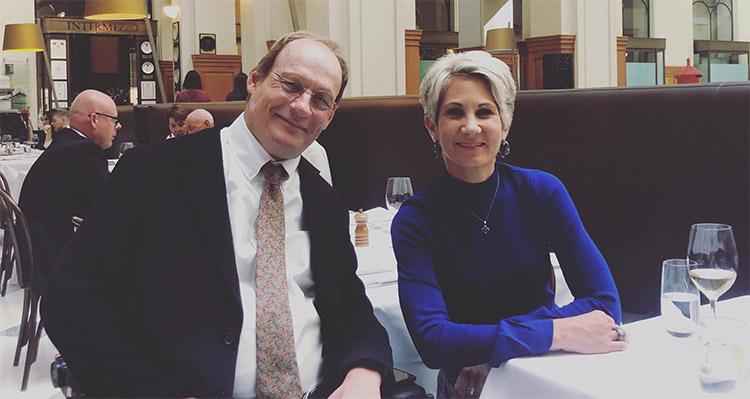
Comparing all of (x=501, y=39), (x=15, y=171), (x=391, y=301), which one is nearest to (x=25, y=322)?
(x=391, y=301)

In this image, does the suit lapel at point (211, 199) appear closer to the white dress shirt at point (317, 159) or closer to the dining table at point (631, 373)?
the dining table at point (631, 373)

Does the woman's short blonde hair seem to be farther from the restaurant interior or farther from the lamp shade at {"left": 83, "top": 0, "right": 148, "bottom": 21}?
the lamp shade at {"left": 83, "top": 0, "right": 148, "bottom": 21}

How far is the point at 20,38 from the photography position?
9594 millimetres

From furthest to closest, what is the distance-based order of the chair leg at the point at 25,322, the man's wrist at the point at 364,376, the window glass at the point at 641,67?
the window glass at the point at 641,67 < the chair leg at the point at 25,322 < the man's wrist at the point at 364,376

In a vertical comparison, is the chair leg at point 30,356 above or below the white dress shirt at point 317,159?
below

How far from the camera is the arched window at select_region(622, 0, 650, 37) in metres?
15.7

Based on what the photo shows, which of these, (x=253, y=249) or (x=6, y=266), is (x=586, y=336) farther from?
(x=6, y=266)

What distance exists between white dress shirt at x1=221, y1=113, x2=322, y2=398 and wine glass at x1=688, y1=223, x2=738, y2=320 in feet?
2.66

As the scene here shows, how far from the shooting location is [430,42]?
1464cm

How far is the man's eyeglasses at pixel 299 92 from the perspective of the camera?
1638 millimetres

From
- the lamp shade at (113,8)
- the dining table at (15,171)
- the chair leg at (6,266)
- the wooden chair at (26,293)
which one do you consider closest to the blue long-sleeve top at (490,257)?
A: the wooden chair at (26,293)

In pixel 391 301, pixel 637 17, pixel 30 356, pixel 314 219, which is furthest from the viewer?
pixel 637 17

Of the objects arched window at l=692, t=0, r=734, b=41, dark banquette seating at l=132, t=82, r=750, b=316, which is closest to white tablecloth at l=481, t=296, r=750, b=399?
dark banquette seating at l=132, t=82, r=750, b=316

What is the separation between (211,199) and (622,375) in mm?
857
